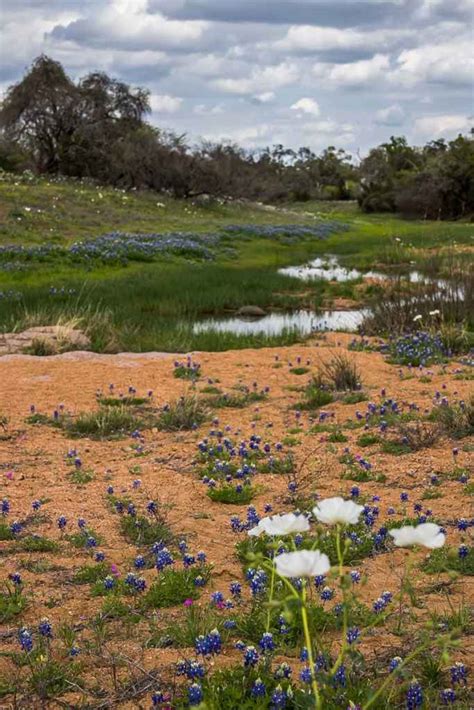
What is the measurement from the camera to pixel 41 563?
488 cm

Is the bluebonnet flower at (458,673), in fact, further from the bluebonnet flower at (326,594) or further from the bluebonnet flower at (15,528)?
the bluebonnet flower at (15,528)

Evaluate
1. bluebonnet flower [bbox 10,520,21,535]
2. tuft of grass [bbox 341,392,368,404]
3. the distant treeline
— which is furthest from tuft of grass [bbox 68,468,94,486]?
the distant treeline

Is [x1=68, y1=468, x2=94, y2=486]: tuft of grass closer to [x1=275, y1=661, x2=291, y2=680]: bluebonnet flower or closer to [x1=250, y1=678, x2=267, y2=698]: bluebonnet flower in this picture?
[x1=275, y1=661, x2=291, y2=680]: bluebonnet flower

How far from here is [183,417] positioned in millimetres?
8398

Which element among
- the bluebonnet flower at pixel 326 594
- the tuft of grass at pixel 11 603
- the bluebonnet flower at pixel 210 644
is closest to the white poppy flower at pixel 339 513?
the bluebonnet flower at pixel 210 644

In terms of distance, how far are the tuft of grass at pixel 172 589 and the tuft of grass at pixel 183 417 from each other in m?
3.63

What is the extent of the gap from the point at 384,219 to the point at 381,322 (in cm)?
3920

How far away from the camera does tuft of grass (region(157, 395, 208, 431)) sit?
27.6ft

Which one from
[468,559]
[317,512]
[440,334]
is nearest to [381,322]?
[440,334]

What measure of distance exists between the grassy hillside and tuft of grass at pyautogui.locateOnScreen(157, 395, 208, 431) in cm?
419

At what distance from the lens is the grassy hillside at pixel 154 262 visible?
14484mm

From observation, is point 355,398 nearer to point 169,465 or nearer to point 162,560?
point 169,465

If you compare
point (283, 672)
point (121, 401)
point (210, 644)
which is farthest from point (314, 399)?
point (283, 672)

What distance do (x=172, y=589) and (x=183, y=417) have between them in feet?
13.1
